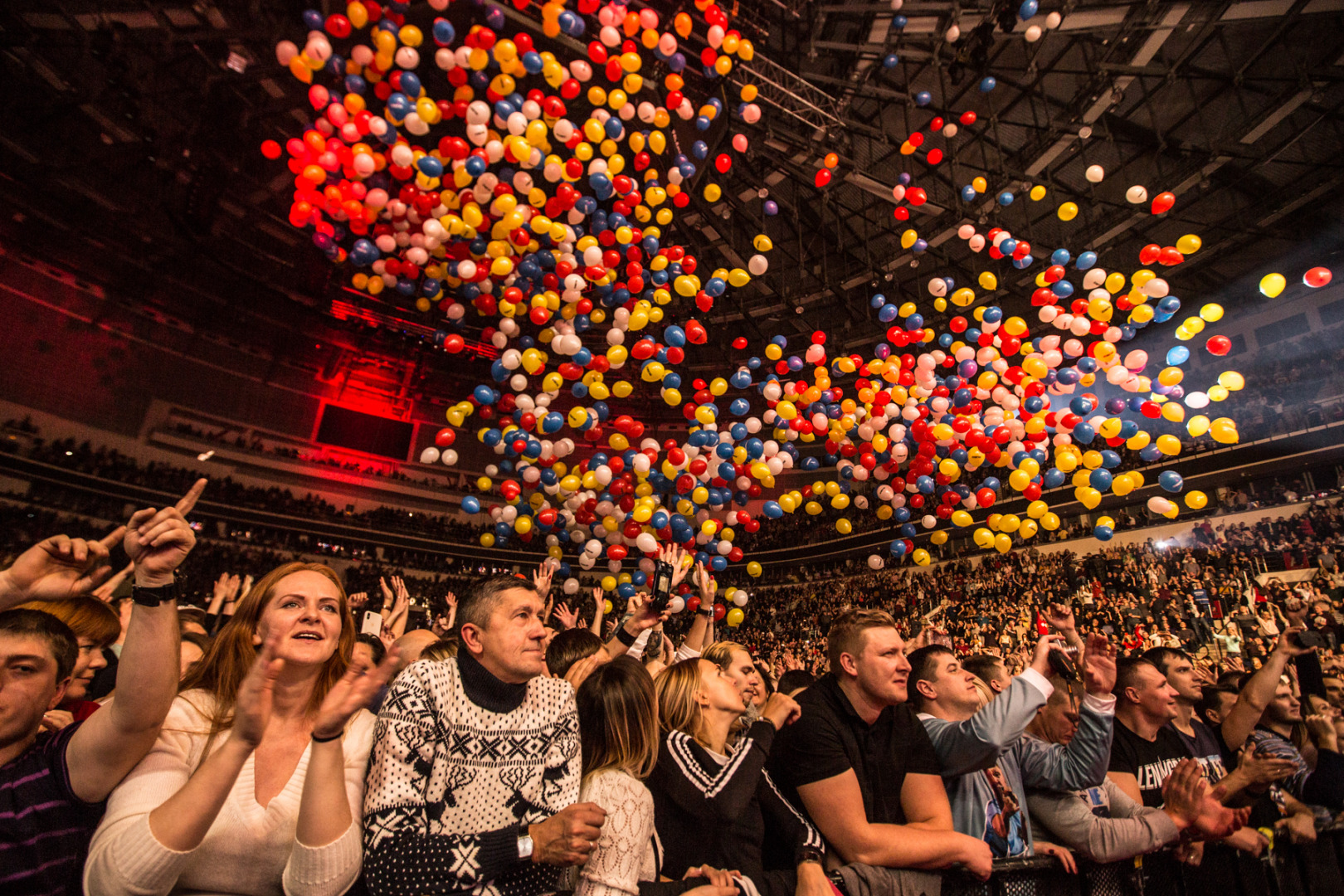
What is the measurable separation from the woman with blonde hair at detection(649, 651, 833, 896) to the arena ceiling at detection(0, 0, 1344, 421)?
8532mm

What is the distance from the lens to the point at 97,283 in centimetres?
1461

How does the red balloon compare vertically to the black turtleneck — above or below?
above

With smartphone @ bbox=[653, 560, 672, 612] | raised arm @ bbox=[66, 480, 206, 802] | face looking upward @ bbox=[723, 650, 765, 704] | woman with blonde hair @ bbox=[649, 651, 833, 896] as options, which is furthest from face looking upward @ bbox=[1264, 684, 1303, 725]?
raised arm @ bbox=[66, 480, 206, 802]

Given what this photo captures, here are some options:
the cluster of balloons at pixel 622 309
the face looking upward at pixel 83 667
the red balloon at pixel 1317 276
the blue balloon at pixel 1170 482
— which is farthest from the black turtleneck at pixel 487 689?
the red balloon at pixel 1317 276

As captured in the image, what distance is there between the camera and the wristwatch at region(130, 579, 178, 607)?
1501mm

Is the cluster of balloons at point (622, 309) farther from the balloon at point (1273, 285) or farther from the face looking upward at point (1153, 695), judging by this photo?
the face looking upward at point (1153, 695)

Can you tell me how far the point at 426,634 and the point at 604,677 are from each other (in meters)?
1.52

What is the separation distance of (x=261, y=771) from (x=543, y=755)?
27.5 inches

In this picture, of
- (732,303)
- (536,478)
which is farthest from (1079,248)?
(536,478)

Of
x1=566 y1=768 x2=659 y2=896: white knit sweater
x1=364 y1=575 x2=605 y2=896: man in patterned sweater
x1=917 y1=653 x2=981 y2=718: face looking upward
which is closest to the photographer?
x1=364 y1=575 x2=605 y2=896: man in patterned sweater

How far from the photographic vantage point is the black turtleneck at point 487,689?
1893mm

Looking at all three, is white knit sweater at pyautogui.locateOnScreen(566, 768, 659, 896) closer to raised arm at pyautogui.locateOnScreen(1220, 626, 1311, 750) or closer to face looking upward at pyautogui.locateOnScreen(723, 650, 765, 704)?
face looking upward at pyautogui.locateOnScreen(723, 650, 765, 704)

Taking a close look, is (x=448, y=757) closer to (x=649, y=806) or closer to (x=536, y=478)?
(x=649, y=806)

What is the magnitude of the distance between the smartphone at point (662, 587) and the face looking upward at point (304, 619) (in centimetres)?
173
